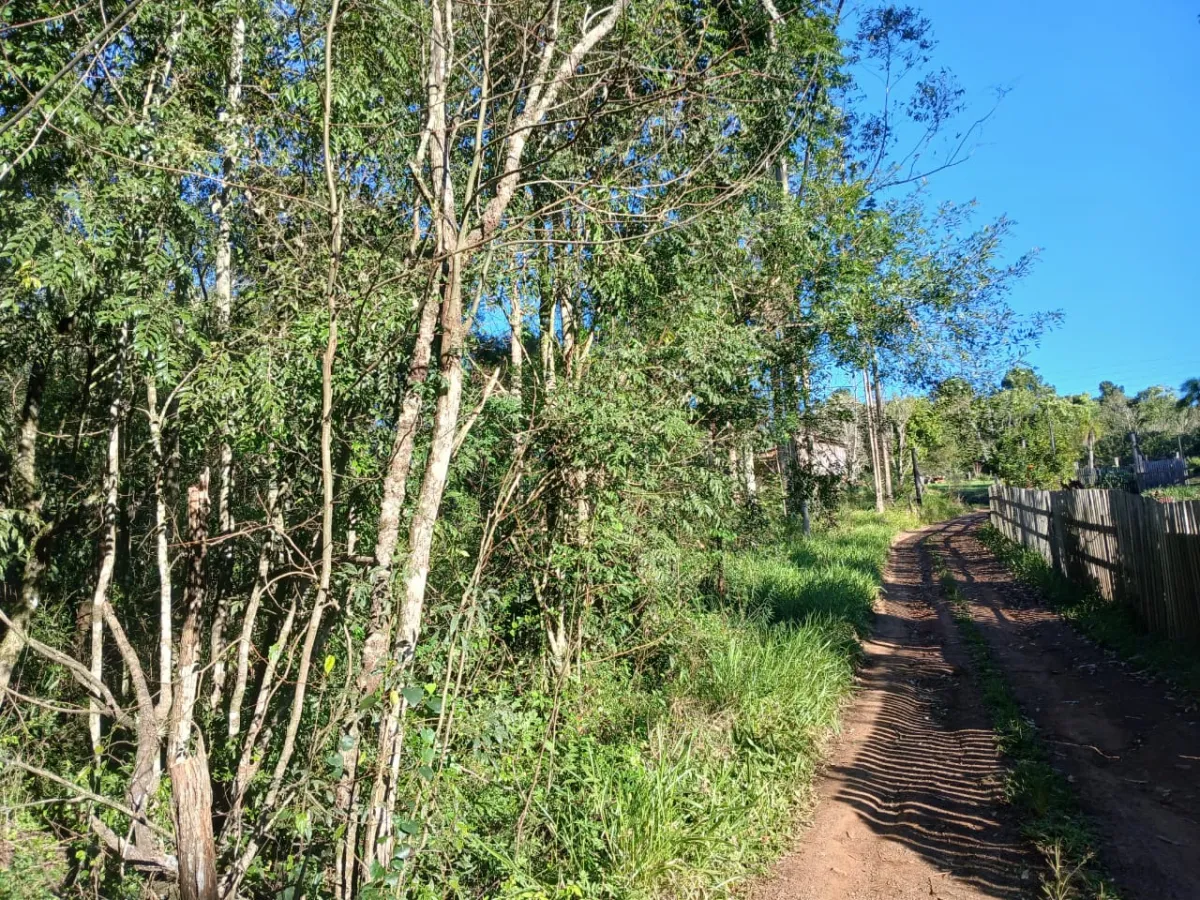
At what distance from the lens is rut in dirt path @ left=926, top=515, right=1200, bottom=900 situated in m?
4.03

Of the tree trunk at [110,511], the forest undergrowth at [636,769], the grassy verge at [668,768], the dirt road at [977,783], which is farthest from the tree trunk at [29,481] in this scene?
the dirt road at [977,783]

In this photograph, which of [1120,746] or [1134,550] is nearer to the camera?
[1120,746]

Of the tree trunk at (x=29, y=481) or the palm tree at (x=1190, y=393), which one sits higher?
→ the palm tree at (x=1190, y=393)

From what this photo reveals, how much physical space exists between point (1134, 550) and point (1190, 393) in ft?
207

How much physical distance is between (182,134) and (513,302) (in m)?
2.67

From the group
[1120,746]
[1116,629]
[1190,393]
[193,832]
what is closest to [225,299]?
[193,832]

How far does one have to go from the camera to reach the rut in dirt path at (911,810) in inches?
162

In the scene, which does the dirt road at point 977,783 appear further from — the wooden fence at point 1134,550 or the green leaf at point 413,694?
the green leaf at point 413,694

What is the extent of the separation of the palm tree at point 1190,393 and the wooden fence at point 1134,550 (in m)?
56.6

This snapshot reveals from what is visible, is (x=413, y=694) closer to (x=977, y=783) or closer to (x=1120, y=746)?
(x=977, y=783)

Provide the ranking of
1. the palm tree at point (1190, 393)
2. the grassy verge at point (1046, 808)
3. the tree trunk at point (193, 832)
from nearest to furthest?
the tree trunk at point (193, 832)
the grassy verge at point (1046, 808)
the palm tree at point (1190, 393)

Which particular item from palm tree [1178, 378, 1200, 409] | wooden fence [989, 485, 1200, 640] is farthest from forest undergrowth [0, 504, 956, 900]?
palm tree [1178, 378, 1200, 409]

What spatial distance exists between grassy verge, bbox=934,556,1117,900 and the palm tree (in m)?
65.2

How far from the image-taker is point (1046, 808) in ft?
15.1
